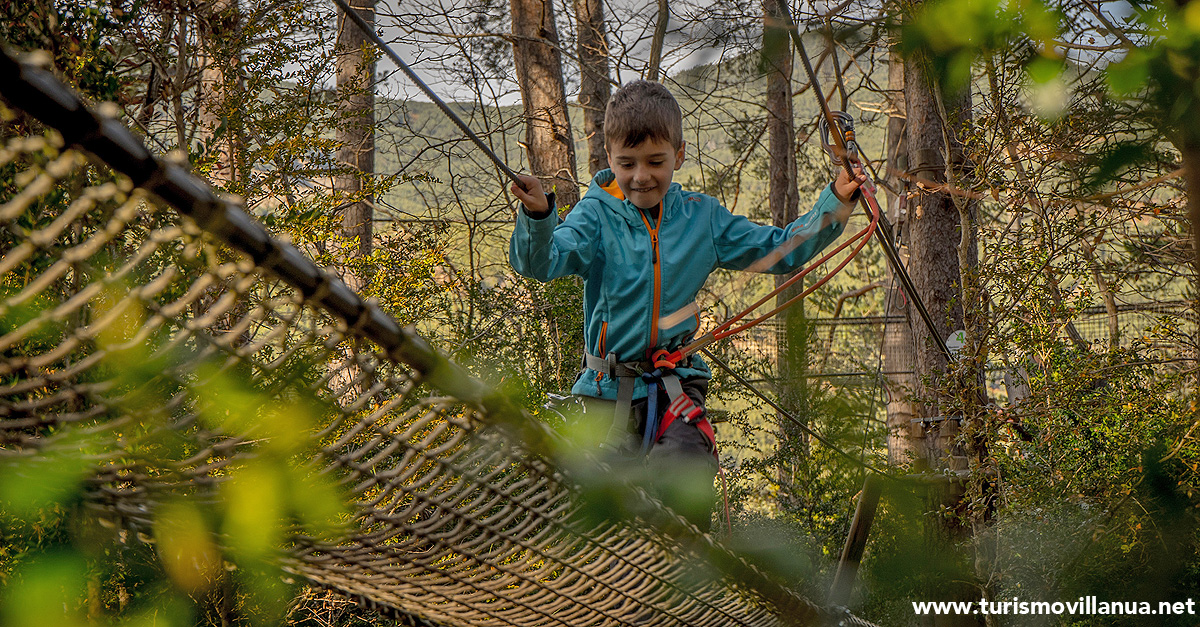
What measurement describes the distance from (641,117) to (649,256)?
0.33 metres

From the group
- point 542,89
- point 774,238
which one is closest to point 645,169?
point 774,238

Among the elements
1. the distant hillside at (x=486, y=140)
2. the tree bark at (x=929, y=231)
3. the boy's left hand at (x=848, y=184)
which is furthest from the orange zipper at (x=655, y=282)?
the distant hillside at (x=486, y=140)

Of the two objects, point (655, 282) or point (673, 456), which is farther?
point (655, 282)

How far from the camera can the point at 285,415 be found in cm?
91

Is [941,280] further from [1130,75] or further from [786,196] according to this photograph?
[786,196]

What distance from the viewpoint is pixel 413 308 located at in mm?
3697

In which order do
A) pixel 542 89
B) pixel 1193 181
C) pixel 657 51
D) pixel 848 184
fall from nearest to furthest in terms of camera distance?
1. pixel 1193 181
2. pixel 848 184
3. pixel 542 89
4. pixel 657 51

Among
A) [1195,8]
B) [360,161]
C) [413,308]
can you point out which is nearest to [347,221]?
[360,161]

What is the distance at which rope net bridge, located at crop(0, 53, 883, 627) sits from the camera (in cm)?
86

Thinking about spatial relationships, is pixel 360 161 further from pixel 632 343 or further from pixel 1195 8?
pixel 1195 8

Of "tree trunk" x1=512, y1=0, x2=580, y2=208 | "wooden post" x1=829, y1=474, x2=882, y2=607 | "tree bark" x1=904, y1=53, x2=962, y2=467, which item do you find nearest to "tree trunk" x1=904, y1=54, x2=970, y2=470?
"tree bark" x1=904, y1=53, x2=962, y2=467

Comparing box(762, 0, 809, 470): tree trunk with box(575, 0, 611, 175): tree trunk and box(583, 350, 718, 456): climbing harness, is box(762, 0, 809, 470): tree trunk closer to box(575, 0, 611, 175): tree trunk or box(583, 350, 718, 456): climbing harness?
box(583, 350, 718, 456): climbing harness

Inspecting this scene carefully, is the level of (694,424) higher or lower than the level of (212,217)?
lower

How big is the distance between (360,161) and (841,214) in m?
4.66
